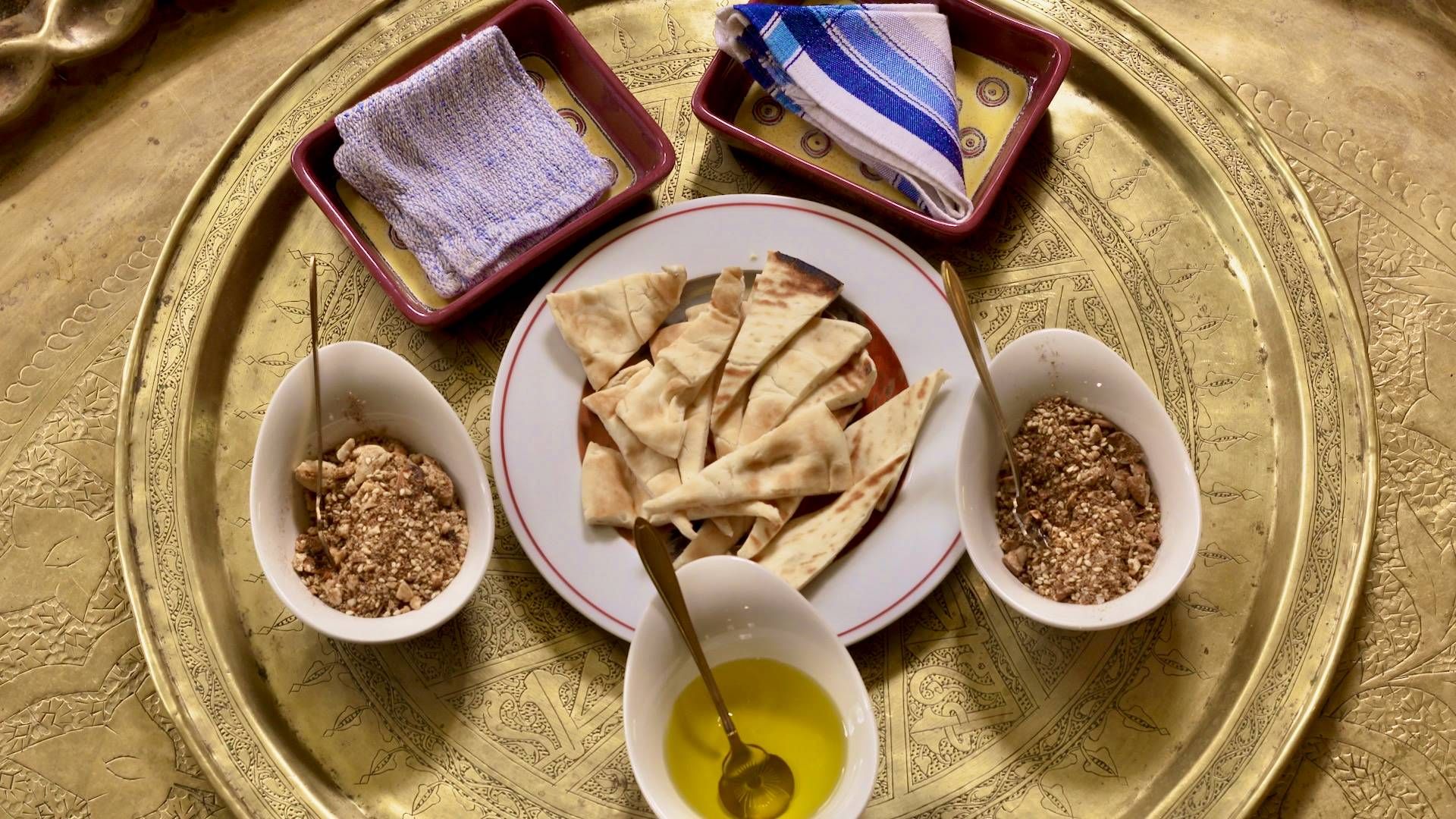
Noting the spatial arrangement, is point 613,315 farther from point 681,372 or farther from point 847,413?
point 847,413


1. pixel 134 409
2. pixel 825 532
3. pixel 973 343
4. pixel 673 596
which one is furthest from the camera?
pixel 134 409

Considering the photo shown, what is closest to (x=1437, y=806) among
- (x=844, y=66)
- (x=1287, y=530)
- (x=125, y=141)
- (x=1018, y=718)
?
(x=1287, y=530)

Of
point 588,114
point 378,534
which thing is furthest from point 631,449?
point 588,114

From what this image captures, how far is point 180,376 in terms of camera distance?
1.84 metres

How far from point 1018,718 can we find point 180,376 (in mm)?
1551

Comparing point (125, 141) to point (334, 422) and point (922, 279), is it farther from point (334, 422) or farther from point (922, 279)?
point (922, 279)

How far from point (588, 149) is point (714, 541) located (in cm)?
77

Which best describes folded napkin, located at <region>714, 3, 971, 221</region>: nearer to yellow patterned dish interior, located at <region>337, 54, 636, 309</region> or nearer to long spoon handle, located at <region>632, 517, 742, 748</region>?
yellow patterned dish interior, located at <region>337, 54, 636, 309</region>

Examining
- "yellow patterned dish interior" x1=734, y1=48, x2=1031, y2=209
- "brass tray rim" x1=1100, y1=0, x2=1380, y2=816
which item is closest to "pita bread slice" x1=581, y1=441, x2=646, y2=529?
"yellow patterned dish interior" x1=734, y1=48, x2=1031, y2=209

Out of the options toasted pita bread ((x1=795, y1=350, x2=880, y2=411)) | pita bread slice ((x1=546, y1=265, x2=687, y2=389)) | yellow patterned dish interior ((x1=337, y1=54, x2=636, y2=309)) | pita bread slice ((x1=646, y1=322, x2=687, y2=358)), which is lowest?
toasted pita bread ((x1=795, y1=350, x2=880, y2=411))

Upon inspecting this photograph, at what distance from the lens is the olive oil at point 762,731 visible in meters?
1.57

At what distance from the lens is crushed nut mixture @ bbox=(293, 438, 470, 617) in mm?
1641

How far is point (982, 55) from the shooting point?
1.96 m

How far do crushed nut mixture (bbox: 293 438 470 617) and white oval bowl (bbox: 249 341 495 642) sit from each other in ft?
0.06
